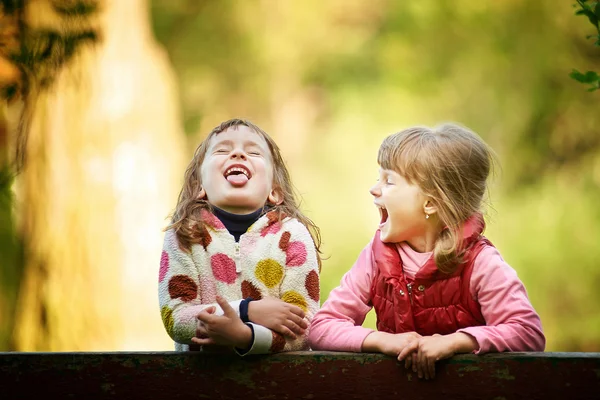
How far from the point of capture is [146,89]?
219 inches

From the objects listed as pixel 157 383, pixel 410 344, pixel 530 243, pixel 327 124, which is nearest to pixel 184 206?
pixel 157 383

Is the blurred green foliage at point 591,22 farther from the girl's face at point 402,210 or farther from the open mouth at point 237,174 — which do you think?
the open mouth at point 237,174

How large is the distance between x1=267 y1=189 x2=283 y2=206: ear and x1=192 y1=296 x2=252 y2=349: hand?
1.47ft

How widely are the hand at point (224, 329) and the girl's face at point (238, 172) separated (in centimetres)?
36

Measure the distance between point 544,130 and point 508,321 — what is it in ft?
20.3

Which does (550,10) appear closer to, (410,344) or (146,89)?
(146,89)

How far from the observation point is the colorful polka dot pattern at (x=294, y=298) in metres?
2.02

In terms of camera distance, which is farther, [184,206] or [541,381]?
[184,206]

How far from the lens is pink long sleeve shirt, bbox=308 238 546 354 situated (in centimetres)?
186

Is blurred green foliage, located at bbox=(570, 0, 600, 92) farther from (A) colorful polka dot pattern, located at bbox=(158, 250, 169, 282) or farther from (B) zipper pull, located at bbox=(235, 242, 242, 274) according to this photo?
(A) colorful polka dot pattern, located at bbox=(158, 250, 169, 282)

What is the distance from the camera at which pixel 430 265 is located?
198 cm

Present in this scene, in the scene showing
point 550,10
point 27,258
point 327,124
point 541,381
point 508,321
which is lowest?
point 541,381

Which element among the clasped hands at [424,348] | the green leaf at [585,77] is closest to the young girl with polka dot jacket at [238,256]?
the clasped hands at [424,348]

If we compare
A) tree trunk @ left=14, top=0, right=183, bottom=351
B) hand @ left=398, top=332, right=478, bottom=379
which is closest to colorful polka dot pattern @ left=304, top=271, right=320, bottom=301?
hand @ left=398, top=332, right=478, bottom=379
